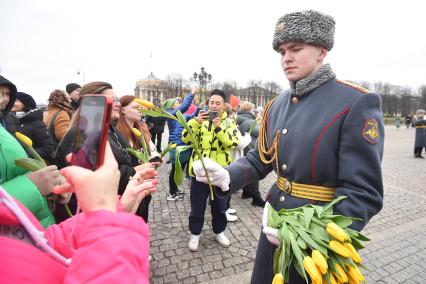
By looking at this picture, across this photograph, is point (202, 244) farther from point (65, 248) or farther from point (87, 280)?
point (87, 280)

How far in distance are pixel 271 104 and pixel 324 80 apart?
60cm

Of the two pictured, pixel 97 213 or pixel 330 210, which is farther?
pixel 330 210

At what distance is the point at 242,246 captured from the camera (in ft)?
13.0

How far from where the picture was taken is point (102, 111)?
82cm

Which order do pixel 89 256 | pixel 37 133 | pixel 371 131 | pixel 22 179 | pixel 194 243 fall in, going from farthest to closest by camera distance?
1. pixel 194 243
2. pixel 37 133
3. pixel 22 179
4. pixel 371 131
5. pixel 89 256

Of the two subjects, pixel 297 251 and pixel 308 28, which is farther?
pixel 308 28

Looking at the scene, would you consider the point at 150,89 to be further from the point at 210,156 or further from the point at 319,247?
the point at 319,247

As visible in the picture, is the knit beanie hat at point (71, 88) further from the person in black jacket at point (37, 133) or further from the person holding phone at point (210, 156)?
the person holding phone at point (210, 156)

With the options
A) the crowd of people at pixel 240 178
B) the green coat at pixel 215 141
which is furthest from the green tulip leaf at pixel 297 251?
the green coat at pixel 215 141

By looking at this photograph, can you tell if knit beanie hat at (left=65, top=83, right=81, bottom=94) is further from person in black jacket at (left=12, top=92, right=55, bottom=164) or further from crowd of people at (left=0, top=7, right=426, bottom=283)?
crowd of people at (left=0, top=7, right=426, bottom=283)

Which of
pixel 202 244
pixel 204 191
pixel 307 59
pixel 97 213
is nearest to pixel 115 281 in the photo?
pixel 97 213

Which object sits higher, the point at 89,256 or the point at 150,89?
the point at 150,89

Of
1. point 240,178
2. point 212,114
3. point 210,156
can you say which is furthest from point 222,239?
point 240,178

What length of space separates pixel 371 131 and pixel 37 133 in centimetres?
379
